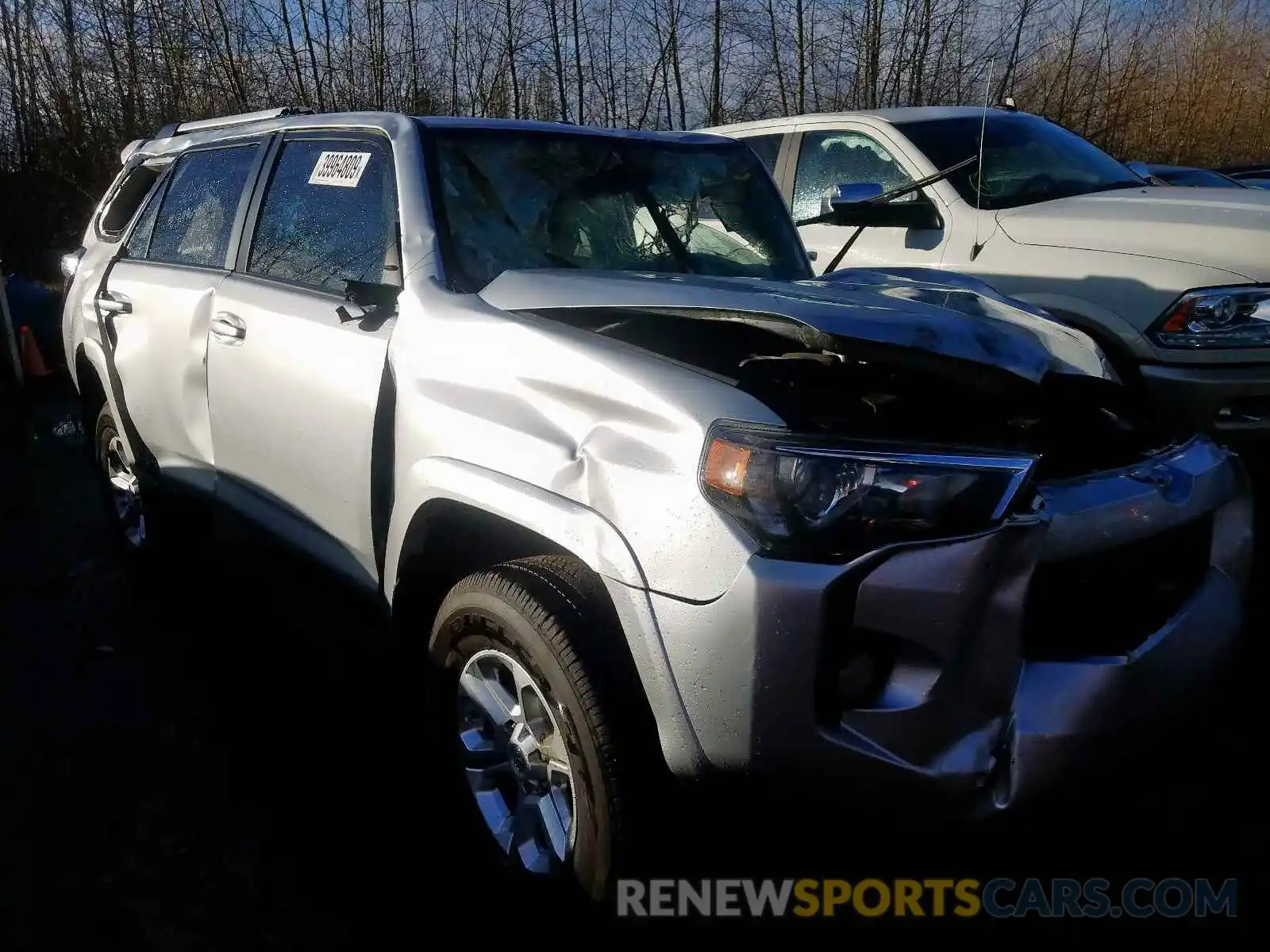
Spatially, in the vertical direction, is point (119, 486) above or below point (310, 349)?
below

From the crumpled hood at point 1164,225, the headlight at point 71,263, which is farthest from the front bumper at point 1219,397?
the headlight at point 71,263

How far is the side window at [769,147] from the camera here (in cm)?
621

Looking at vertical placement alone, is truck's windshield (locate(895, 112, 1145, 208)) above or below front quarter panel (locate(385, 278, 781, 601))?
above

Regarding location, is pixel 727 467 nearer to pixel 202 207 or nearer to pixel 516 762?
pixel 516 762

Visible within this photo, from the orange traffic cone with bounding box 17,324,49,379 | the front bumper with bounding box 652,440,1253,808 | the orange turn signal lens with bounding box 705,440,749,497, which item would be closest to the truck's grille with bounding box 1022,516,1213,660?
the front bumper with bounding box 652,440,1253,808

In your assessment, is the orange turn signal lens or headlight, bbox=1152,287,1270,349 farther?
headlight, bbox=1152,287,1270,349

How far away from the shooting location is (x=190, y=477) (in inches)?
154

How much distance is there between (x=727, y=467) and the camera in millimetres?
1934

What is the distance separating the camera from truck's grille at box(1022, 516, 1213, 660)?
6.68 ft

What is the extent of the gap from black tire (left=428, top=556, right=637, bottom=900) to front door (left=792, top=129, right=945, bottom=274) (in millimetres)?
3521

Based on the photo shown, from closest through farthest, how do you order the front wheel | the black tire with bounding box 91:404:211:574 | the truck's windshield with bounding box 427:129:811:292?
the truck's windshield with bounding box 427:129:811:292 < the black tire with bounding box 91:404:211:574 < the front wheel

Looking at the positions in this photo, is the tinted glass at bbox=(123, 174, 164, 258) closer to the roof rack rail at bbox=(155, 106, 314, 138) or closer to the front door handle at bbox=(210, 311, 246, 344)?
the roof rack rail at bbox=(155, 106, 314, 138)

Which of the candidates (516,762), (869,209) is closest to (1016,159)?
(869,209)

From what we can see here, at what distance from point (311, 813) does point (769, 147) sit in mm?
4714
